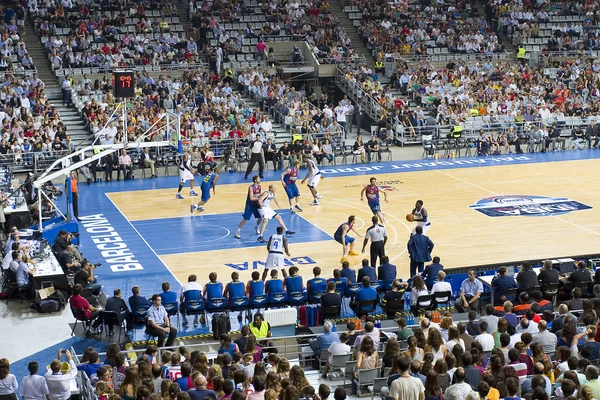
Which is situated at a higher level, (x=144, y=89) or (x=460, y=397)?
(x=144, y=89)

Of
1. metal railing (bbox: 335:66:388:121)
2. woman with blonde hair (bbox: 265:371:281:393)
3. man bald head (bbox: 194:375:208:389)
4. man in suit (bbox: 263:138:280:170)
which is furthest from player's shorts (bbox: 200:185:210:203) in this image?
woman with blonde hair (bbox: 265:371:281:393)

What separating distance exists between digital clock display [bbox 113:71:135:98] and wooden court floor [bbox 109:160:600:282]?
417 cm

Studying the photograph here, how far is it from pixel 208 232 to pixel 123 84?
4833 millimetres

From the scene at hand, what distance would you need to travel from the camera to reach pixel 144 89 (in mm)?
41844

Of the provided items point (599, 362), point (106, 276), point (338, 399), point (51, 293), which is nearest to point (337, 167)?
point (106, 276)

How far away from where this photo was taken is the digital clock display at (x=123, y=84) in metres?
26.0

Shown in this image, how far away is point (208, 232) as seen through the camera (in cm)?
2828

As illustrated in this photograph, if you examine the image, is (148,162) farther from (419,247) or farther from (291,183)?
(419,247)

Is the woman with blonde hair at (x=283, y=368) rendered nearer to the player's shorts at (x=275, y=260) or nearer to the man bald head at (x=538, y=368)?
the man bald head at (x=538, y=368)

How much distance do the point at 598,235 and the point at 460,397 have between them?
1586 centimetres

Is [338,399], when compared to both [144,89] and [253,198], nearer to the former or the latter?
[253,198]

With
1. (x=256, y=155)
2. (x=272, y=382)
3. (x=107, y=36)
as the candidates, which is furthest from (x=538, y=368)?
(x=107, y=36)

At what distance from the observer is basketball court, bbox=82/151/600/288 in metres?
25.6

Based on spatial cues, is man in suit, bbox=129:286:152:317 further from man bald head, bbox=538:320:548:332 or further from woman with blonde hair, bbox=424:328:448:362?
man bald head, bbox=538:320:548:332
